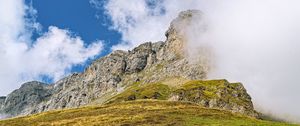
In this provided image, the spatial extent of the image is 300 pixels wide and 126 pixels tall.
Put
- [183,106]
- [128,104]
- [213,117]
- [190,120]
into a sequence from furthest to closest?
[128,104]
[183,106]
[213,117]
[190,120]

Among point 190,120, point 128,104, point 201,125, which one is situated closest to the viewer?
point 201,125

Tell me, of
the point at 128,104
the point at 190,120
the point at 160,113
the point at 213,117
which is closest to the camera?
the point at 190,120

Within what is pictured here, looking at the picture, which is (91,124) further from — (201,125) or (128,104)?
(128,104)

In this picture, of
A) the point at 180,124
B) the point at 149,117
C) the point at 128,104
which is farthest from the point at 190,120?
the point at 128,104

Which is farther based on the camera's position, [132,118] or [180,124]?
[132,118]

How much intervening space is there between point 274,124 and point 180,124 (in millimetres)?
19326

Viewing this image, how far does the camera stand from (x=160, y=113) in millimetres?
109250

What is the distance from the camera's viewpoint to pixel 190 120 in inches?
3666

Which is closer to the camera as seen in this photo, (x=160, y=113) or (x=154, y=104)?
(x=160, y=113)

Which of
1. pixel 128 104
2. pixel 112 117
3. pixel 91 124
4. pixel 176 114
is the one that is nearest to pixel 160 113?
pixel 176 114

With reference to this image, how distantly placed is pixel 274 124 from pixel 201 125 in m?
15.0

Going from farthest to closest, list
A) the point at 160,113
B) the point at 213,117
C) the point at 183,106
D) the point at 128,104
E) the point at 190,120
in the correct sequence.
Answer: the point at 128,104
the point at 183,106
the point at 160,113
the point at 213,117
the point at 190,120

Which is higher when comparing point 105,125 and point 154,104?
point 154,104

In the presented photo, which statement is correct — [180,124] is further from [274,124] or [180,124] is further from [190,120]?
[274,124]
